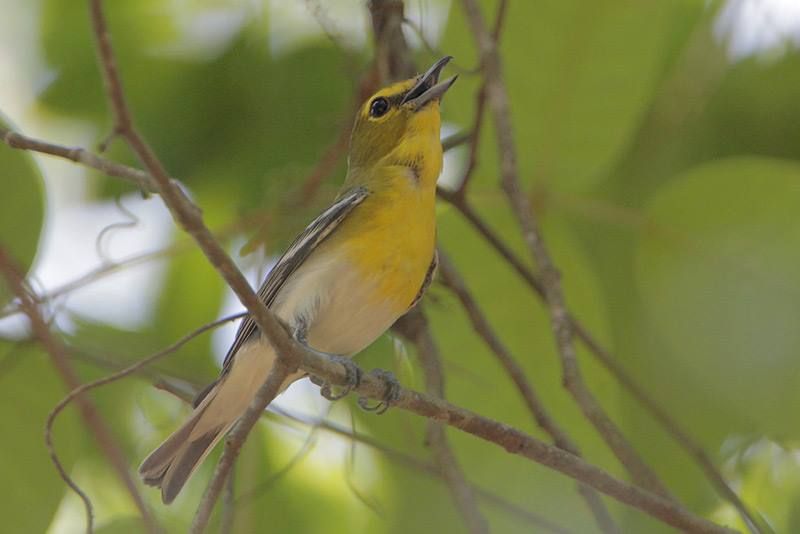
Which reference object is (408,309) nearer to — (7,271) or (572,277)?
(572,277)

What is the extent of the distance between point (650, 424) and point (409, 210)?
1130mm

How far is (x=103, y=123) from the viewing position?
436 cm

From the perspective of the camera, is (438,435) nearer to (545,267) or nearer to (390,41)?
(545,267)

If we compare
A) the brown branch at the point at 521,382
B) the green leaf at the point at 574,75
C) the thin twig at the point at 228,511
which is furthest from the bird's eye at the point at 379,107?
the thin twig at the point at 228,511

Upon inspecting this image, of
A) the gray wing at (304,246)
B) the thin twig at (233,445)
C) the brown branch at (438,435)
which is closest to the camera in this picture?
the thin twig at (233,445)

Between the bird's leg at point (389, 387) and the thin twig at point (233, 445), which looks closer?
the thin twig at point (233, 445)

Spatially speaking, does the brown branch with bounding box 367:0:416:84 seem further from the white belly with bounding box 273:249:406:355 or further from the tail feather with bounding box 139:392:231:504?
the tail feather with bounding box 139:392:231:504

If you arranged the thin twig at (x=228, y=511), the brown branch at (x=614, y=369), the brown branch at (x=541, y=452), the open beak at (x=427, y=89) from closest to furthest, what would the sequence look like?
the brown branch at (x=541, y=452)
the thin twig at (x=228, y=511)
the brown branch at (x=614, y=369)
the open beak at (x=427, y=89)

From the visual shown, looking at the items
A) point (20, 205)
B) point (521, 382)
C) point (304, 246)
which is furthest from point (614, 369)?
point (20, 205)

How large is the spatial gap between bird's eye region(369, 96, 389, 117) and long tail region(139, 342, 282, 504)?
101 centimetres

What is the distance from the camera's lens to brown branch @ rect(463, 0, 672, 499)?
3082mm

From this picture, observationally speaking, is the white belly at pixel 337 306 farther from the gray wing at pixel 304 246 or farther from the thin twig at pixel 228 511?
the thin twig at pixel 228 511

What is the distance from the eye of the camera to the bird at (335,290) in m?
3.39

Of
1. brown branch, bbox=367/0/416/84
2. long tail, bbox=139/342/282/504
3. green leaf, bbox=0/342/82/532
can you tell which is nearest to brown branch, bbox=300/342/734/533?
long tail, bbox=139/342/282/504
